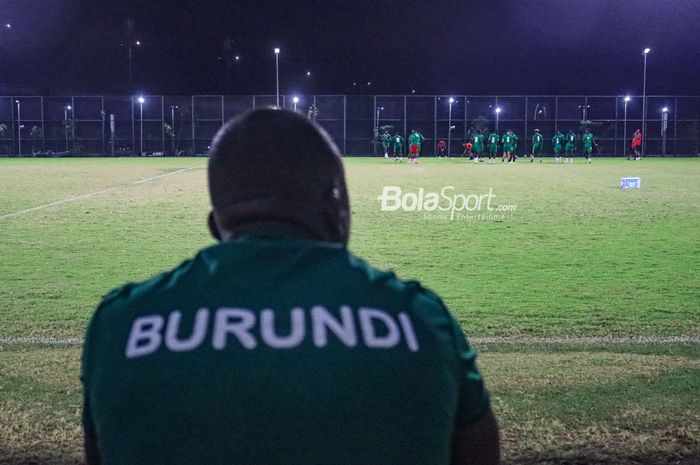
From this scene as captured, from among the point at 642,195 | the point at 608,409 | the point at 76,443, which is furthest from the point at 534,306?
the point at 642,195

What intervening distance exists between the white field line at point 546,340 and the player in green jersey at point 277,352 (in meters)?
5.02

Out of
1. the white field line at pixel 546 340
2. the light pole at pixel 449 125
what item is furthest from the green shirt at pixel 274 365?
the light pole at pixel 449 125

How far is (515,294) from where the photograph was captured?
8.38 metres

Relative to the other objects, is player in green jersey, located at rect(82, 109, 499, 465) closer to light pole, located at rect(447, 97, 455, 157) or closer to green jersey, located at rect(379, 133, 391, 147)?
green jersey, located at rect(379, 133, 391, 147)

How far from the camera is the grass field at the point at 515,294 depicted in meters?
4.26

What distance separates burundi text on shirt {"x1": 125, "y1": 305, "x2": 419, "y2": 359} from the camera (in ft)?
4.38

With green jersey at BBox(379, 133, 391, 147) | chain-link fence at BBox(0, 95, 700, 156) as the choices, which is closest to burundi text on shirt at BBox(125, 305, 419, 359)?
green jersey at BBox(379, 133, 391, 147)

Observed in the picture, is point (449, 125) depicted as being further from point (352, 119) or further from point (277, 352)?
point (277, 352)

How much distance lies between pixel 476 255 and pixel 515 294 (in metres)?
2.51

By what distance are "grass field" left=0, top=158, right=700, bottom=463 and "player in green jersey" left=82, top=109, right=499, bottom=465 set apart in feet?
8.62

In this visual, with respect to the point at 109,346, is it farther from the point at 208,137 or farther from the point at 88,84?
the point at 88,84

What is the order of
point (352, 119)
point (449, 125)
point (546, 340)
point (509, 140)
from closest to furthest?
point (546, 340) → point (509, 140) → point (352, 119) → point (449, 125)

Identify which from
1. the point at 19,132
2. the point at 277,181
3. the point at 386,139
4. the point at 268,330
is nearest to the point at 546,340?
the point at 277,181

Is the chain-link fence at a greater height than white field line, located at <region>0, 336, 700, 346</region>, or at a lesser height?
greater
